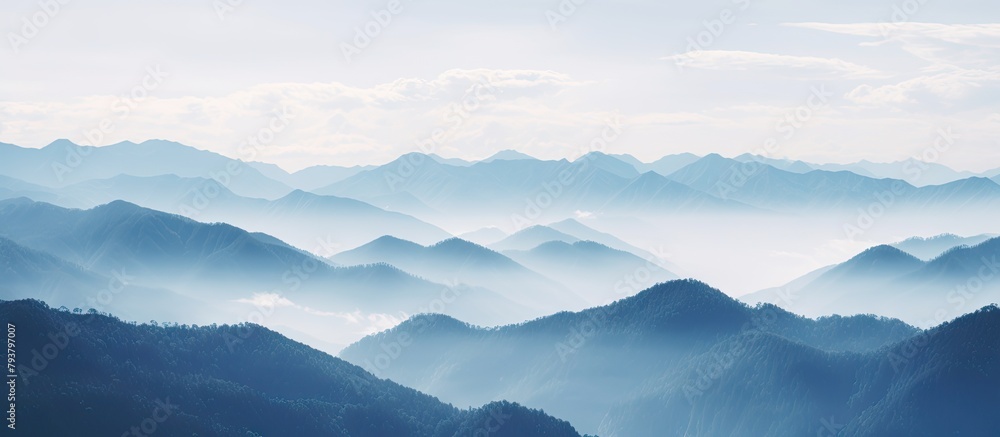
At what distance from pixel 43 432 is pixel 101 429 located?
9762mm

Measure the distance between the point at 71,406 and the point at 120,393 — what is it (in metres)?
11.1

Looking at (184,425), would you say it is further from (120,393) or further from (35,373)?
(35,373)

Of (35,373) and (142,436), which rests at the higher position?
(35,373)

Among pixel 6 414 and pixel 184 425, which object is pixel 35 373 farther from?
pixel 184 425

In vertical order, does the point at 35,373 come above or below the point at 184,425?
above

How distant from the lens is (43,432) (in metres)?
181

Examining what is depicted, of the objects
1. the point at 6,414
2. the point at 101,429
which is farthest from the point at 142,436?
the point at 6,414

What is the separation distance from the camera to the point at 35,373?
635ft

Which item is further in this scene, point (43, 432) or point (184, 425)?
point (184, 425)

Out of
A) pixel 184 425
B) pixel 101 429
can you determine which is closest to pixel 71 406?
pixel 101 429

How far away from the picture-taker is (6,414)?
7170 inches

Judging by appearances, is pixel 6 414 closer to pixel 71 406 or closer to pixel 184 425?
pixel 71 406

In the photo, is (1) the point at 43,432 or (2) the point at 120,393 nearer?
(1) the point at 43,432

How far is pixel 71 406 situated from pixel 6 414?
34.3ft
